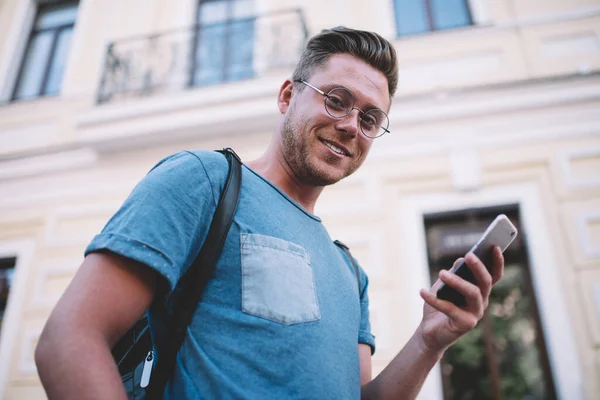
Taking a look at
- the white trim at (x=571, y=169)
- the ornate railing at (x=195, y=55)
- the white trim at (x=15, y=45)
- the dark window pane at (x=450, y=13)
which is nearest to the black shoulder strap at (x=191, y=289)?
the white trim at (x=571, y=169)

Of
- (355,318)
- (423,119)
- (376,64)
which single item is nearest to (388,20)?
(423,119)

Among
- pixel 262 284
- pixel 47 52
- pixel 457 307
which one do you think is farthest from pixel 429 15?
pixel 47 52

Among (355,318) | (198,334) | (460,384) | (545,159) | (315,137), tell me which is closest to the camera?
(198,334)

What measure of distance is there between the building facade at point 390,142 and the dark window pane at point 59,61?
0.04 metres

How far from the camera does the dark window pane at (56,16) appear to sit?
7.14 m

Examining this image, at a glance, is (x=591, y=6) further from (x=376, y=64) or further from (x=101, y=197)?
(x=101, y=197)

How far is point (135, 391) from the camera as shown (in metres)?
1.04

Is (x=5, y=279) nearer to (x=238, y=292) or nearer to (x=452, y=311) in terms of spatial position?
(x=238, y=292)

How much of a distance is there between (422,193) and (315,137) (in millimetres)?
3287

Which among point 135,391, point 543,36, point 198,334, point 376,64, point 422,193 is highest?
point 543,36

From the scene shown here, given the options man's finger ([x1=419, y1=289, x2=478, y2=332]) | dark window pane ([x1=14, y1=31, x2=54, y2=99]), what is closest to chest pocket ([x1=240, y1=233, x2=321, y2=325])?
man's finger ([x1=419, y1=289, x2=478, y2=332])

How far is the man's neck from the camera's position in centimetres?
148

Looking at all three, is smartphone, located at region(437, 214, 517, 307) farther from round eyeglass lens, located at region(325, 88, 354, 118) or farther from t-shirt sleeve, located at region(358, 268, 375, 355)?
round eyeglass lens, located at region(325, 88, 354, 118)

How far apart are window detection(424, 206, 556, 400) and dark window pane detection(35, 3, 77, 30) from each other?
6.91 metres
